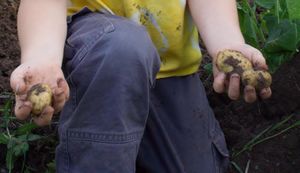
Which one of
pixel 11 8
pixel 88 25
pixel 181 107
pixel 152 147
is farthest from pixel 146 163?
pixel 11 8

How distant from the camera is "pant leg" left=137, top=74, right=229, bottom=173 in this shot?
1.46 m

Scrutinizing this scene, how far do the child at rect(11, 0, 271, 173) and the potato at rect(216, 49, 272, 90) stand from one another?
0.01 m

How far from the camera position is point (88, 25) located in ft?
4.05

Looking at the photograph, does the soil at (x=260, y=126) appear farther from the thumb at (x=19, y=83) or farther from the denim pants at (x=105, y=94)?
the thumb at (x=19, y=83)

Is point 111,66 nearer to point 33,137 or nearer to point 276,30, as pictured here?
point 33,137

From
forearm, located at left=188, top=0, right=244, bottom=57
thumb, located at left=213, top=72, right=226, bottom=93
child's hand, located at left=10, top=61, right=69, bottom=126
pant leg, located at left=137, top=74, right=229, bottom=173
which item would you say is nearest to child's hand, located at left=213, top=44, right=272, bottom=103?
thumb, located at left=213, top=72, right=226, bottom=93

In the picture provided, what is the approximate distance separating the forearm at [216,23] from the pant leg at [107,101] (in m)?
0.15

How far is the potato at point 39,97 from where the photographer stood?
3.16 feet

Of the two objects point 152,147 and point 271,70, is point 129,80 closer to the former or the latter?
point 152,147

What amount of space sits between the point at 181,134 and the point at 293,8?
0.40m

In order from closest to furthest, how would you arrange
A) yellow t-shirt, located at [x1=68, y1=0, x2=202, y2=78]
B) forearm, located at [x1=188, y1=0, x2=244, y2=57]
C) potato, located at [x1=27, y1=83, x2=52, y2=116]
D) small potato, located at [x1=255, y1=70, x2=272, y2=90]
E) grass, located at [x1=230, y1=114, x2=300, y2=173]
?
potato, located at [x1=27, y1=83, x2=52, y2=116]
small potato, located at [x1=255, y1=70, x2=272, y2=90]
forearm, located at [x1=188, y1=0, x2=244, y2=57]
yellow t-shirt, located at [x1=68, y1=0, x2=202, y2=78]
grass, located at [x1=230, y1=114, x2=300, y2=173]

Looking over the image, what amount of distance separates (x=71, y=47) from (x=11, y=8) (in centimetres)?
71

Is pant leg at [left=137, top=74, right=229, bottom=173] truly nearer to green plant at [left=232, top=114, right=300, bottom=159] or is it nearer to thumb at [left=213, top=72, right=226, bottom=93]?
green plant at [left=232, top=114, right=300, bottom=159]

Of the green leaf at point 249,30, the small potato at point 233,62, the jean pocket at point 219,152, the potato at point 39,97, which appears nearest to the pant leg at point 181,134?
the jean pocket at point 219,152
